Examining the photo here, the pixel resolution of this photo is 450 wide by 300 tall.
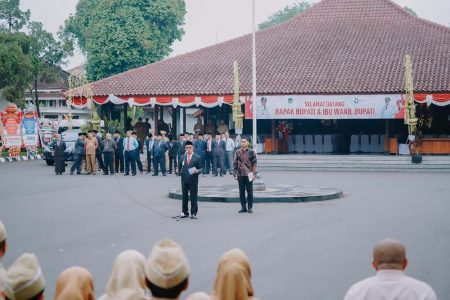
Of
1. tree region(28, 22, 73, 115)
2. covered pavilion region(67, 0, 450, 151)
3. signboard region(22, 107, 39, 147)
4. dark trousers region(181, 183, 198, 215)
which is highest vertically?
tree region(28, 22, 73, 115)

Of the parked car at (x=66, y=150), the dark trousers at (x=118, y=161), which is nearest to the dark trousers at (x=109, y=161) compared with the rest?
the dark trousers at (x=118, y=161)

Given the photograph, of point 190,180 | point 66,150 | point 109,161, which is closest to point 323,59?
point 66,150

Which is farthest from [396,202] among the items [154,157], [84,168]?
[84,168]

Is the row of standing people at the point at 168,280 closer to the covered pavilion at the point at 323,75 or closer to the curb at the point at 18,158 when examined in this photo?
the covered pavilion at the point at 323,75

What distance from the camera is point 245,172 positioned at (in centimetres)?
1689

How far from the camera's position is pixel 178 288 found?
4590 millimetres

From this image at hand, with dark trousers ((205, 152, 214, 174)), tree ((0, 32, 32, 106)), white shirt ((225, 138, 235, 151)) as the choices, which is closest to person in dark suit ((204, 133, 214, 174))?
dark trousers ((205, 152, 214, 174))

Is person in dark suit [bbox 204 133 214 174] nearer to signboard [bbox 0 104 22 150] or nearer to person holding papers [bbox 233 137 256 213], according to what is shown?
person holding papers [bbox 233 137 256 213]

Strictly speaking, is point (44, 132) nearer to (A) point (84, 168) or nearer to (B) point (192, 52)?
(B) point (192, 52)

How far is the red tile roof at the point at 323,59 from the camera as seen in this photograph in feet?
120

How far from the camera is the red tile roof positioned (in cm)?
3644

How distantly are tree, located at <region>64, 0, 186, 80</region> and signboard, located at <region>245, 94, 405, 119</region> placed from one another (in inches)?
661

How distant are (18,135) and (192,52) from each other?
36.3ft

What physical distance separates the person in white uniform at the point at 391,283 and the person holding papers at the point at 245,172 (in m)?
11.8
